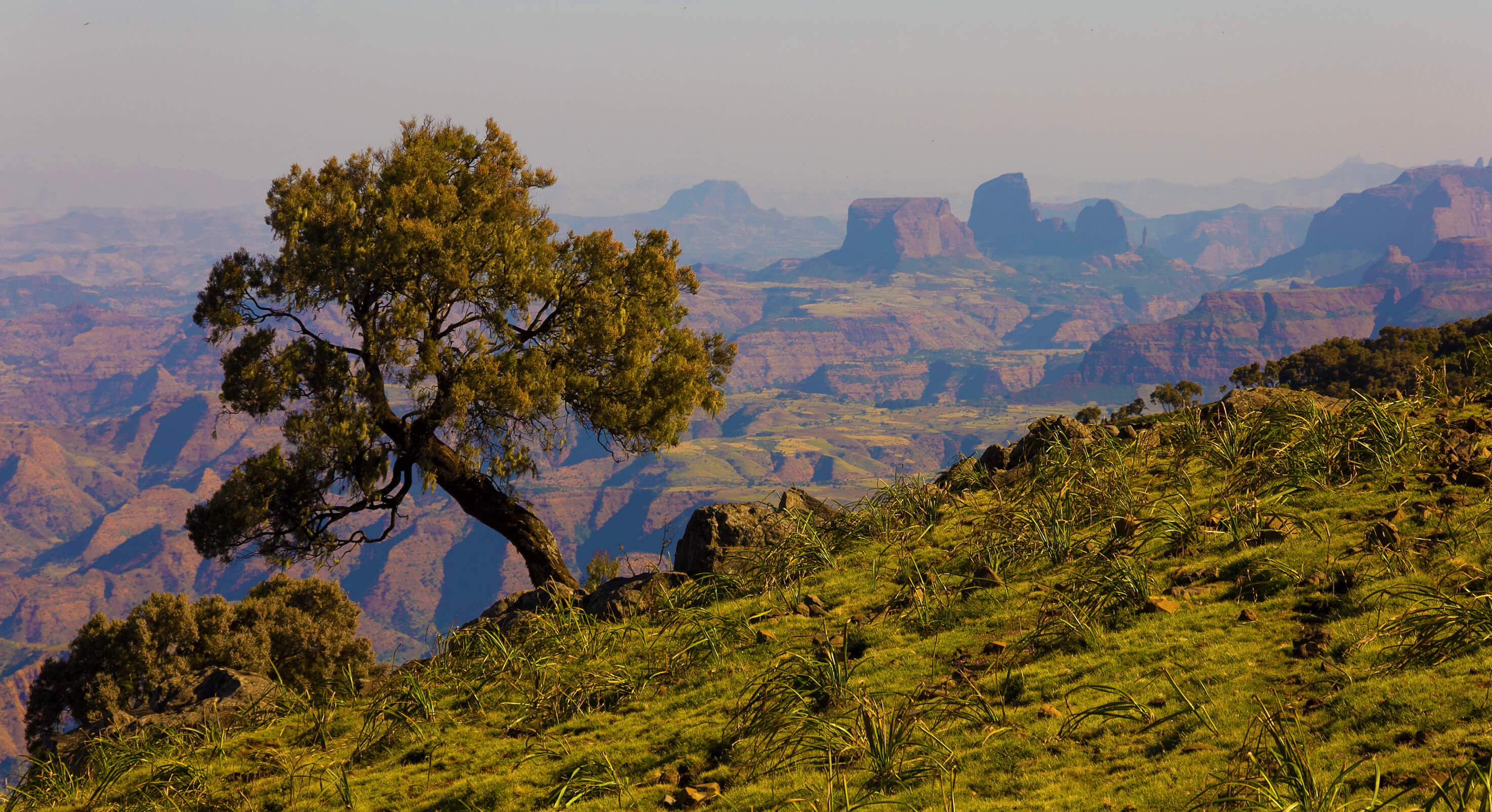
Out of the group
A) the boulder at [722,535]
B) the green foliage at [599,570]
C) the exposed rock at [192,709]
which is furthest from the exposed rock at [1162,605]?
the exposed rock at [192,709]

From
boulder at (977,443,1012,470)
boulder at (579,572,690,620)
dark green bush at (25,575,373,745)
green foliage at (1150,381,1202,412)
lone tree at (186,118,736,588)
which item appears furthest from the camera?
green foliage at (1150,381,1202,412)

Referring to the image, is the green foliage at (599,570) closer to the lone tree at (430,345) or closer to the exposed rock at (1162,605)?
the lone tree at (430,345)

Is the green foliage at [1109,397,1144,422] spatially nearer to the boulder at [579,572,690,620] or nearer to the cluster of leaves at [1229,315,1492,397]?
the cluster of leaves at [1229,315,1492,397]

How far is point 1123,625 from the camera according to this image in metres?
9.88

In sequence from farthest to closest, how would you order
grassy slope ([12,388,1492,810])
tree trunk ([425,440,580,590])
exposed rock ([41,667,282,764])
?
1. tree trunk ([425,440,580,590])
2. exposed rock ([41,667,282,764])
3. grassy slope ([12,388,1492,810])

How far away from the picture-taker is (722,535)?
16.3 metres

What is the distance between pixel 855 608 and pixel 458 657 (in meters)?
6.69

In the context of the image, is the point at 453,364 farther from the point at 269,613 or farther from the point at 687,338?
the point at 269,613

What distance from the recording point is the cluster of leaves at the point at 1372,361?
6012 centimetres

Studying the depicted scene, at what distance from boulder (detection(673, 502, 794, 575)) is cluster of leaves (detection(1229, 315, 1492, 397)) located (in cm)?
5180

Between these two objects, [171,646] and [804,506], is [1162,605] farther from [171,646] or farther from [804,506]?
[171,646]

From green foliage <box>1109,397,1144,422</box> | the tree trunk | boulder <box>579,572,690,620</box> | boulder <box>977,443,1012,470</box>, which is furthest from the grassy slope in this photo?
green foliage <box>1109,397,1144,422</box>

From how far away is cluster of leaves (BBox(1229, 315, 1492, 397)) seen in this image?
6012 centimetres

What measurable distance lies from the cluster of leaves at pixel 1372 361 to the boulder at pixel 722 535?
51.8 meters
